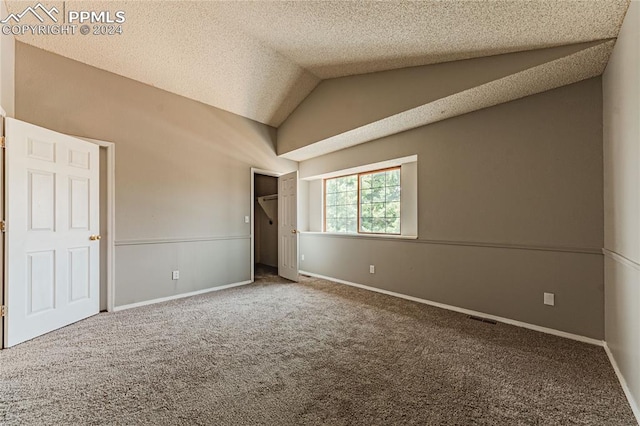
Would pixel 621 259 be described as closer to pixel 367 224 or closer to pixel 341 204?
pixel 367 224

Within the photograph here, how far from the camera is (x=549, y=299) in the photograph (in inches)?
102

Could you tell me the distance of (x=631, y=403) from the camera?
62.6 inches

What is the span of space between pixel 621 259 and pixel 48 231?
16.0ft

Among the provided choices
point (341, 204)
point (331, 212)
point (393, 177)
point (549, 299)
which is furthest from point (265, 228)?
point (549, 299)

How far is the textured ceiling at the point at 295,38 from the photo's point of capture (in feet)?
6.43

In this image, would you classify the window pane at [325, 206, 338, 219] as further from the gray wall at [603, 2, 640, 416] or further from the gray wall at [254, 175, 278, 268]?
the gray wall at [603, 2, 640, 416]

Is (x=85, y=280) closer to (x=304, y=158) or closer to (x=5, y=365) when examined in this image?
(x=5, y=365)

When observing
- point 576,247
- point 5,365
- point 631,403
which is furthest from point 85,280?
point 576,247

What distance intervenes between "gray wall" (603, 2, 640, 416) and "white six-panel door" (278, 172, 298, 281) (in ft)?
12.3

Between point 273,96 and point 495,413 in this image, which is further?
point 273,96

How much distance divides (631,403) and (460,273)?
5.53 feet

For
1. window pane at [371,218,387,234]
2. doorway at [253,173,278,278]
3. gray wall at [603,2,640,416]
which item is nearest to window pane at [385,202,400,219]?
window pane at [371,218,387,234]

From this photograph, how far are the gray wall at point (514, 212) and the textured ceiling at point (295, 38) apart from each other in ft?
2.64

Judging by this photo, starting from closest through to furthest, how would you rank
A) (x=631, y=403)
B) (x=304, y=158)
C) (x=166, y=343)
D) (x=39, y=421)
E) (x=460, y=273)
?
(x=39, y=421), (x=631, y=403), (x=166, y=343), (x=460, y=273), (x=304, y=158)
